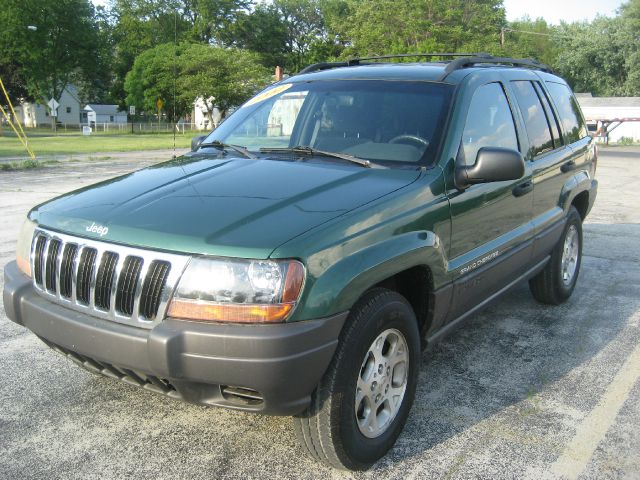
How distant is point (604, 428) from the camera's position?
130 inches

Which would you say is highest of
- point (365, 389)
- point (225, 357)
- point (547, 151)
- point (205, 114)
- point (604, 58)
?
point (604, 58)

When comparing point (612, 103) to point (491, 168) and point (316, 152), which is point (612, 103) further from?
point (316, 152)

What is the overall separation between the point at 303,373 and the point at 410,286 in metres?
1.01

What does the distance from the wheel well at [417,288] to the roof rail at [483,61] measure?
4.21 ft

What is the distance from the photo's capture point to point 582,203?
18.7 ft

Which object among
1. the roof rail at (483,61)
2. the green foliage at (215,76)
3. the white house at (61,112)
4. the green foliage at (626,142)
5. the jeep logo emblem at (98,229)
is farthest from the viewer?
the white house at (61,112)

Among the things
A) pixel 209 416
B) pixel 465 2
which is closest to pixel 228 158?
pixel 209 416

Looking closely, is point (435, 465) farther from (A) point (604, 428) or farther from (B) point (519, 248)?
(B) point (519, 248)

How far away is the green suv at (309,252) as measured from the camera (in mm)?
2414

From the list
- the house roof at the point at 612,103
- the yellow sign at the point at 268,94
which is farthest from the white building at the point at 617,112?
the yellow sign at the point at 268,94

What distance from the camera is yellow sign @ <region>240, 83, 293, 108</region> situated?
171 inches

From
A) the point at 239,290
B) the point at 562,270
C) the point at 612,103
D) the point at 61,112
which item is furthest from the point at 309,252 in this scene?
the point at 61,112

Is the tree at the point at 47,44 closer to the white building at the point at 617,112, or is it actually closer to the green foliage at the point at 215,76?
the green foliage at the point at 215,76

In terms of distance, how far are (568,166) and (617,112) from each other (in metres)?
42.8
